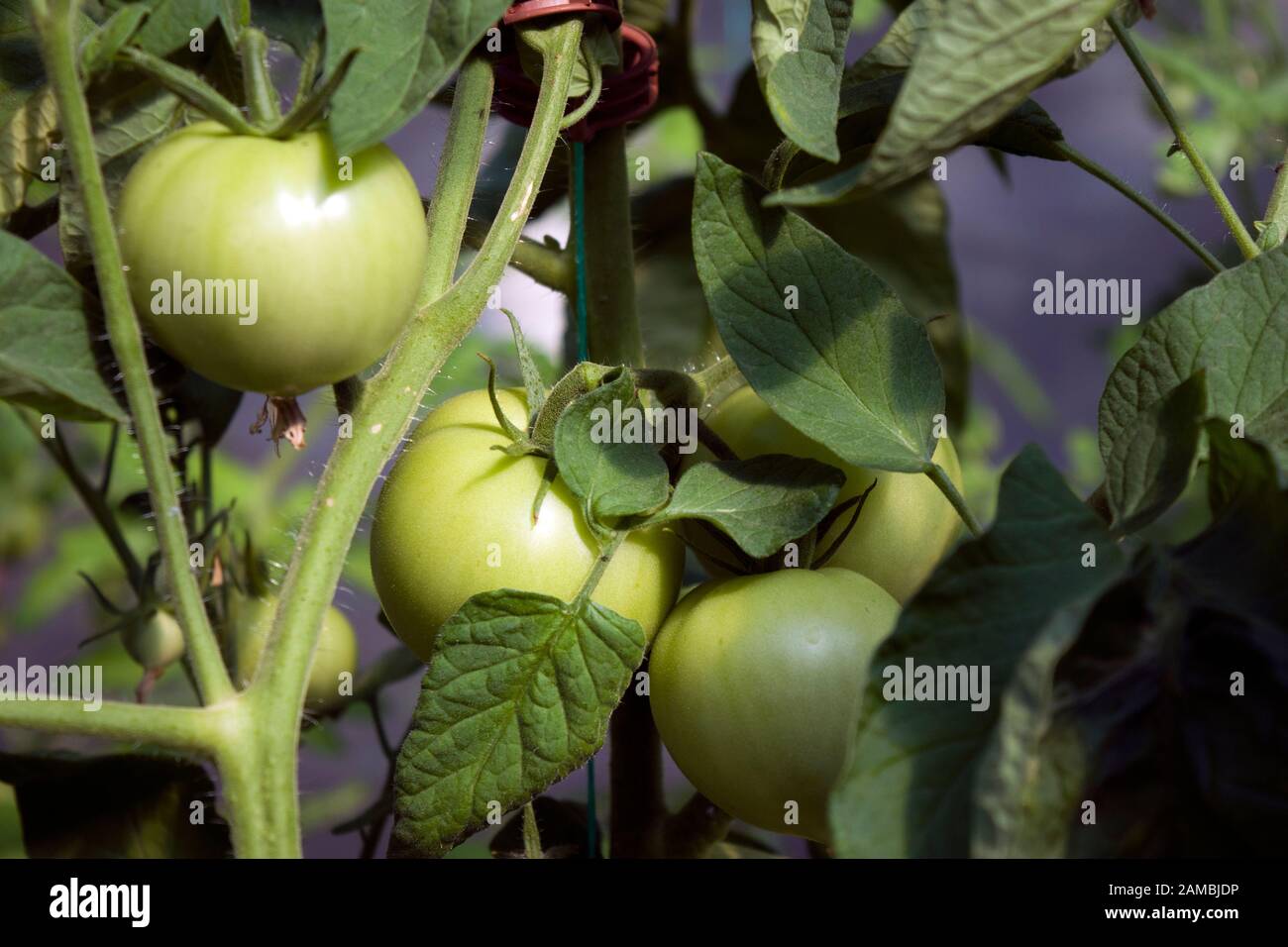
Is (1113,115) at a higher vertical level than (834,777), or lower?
higher

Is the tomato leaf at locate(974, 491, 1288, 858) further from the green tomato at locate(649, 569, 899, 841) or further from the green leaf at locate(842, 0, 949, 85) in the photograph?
the green leaf at locate(842, 0, 949, 85)

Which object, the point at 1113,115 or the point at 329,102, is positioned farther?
the point at 1113,115

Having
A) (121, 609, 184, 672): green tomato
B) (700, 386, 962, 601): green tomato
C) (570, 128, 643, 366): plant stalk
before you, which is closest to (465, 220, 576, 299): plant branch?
(570, 128, 643, 366): plant stalk

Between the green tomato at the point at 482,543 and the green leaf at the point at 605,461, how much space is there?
0.4 inches

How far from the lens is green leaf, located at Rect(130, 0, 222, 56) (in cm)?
33

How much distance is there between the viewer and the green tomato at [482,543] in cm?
33

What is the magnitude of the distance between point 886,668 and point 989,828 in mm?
38

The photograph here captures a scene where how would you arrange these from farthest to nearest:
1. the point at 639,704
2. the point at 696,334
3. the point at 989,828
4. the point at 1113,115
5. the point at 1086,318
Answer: the point at 1086,318 → the point at 1113,115 → the point at 696,334 → the point at 639,704 → the point at 989,828

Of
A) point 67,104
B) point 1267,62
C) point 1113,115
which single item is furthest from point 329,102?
point 1267,62

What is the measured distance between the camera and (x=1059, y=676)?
251mm

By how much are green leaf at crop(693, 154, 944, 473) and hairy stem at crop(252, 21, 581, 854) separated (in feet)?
0.20

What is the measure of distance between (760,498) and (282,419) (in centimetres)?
14

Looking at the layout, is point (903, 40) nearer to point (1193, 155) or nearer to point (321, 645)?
point (1193, 155)
